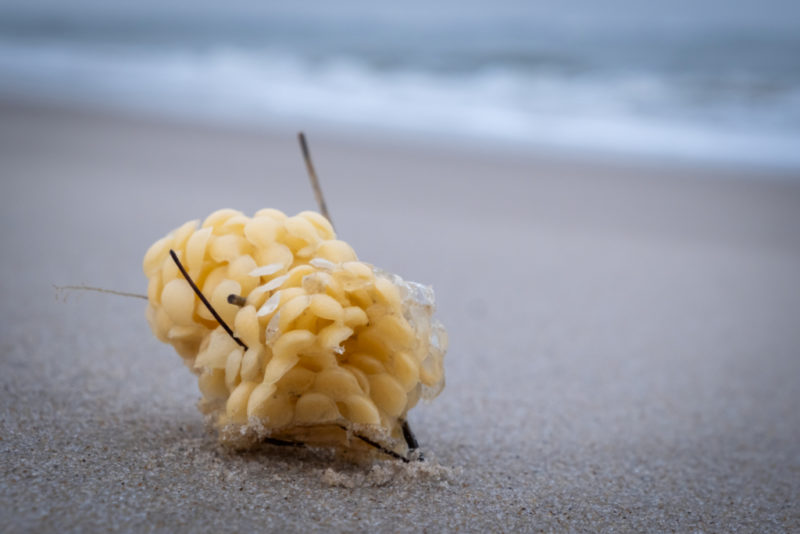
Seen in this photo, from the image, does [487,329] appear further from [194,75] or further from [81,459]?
[194,75]

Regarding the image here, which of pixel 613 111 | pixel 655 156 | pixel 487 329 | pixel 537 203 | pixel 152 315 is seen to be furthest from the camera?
pixel 613 111

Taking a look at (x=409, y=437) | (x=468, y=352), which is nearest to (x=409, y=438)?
(x=409, y=437)

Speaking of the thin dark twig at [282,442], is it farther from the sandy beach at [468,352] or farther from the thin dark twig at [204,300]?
the thin dark twig at [204,300]

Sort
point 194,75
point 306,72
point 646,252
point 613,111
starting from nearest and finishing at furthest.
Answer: point 646,252 < point 613,111 < point 194,75 < point 306,72

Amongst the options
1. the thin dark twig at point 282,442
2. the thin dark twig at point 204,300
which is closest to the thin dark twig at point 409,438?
the thin dark twig at point 282,442

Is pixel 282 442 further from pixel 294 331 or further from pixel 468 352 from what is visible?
pixel 468 352

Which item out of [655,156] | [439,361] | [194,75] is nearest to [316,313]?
[439,361]
